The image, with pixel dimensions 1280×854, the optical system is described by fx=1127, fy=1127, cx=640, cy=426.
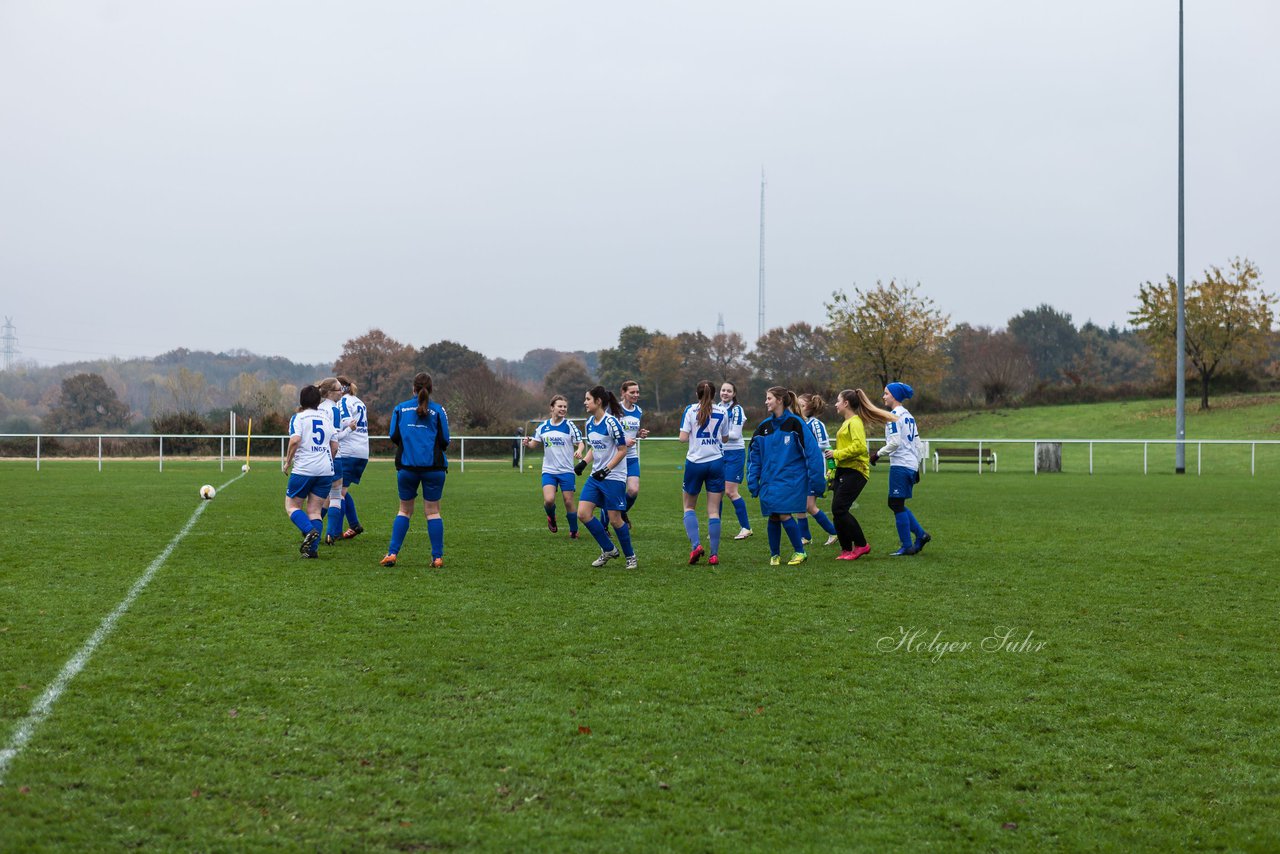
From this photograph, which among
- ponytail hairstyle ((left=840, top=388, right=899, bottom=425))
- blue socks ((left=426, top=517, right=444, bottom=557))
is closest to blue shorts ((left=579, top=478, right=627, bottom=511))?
blue socks ((left=426, top=517, right=444, bottom=557))

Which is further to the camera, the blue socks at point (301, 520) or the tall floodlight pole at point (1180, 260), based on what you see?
the tall floodlight pole at point (1180, 260)

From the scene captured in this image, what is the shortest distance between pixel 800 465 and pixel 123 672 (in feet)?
20.5

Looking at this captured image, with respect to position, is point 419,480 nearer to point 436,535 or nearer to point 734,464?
point 436,535

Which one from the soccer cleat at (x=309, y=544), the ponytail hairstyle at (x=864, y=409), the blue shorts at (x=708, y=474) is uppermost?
the ponytail hairstyle at (x=864, y=409)

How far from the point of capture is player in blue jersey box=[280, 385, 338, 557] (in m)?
11.1

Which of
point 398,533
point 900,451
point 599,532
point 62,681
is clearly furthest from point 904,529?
point 62,681

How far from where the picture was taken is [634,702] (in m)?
5.79

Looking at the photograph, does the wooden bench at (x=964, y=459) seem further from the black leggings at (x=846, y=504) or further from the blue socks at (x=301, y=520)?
the blue socks at (x=301, y=520)

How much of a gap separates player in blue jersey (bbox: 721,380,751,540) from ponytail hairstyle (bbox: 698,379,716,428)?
538mm

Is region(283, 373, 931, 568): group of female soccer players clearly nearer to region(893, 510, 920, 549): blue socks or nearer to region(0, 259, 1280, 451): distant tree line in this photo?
region(893, 510, 920, 549): blue socks

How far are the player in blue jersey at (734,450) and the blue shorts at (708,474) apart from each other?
0.58 m

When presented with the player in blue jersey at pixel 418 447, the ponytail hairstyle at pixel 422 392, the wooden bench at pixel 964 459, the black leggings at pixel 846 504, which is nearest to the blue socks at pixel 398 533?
the player in blue jersey at pixel 418 447

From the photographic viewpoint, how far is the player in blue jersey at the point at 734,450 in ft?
39.1

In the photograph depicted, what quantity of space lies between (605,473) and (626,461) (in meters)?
0.86
